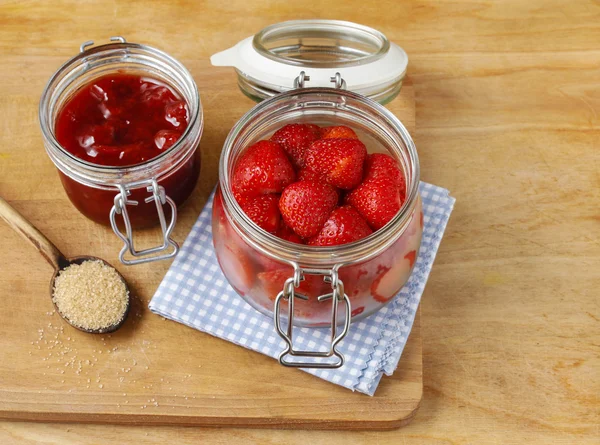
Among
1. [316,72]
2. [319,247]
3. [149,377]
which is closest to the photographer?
[319,247]

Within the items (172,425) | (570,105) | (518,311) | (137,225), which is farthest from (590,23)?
(172,425)

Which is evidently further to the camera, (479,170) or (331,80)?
(479,170)

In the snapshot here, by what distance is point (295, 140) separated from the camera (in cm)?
121

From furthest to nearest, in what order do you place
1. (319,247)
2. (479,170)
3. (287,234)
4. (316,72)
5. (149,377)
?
(479,170)
(316,72)
(149,377)
(287,234)
(319,247)

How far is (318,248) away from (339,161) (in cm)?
17

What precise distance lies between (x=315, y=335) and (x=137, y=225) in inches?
15.1

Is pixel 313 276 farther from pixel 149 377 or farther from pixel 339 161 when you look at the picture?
pixel 149 377

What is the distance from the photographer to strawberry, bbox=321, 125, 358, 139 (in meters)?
1.22

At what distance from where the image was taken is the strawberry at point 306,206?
3.59 feet

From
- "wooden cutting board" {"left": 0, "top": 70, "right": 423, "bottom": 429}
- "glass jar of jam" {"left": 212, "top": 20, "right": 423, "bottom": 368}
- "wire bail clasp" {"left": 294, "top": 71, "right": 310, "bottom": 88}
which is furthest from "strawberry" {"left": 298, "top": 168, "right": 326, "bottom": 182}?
"wooden cutting board" {"left": 0, "top": 70, "right": 423, "bottom": 429}

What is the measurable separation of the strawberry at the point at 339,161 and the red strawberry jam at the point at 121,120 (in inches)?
10.6

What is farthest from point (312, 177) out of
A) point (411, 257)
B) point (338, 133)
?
point (411, 257)

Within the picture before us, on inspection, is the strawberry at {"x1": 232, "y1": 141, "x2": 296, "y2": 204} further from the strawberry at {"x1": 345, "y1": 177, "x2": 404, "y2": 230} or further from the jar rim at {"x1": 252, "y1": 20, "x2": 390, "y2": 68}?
the jar rim at {"x1": 252, "y1": 20, "x2": 390, "y2": 68}

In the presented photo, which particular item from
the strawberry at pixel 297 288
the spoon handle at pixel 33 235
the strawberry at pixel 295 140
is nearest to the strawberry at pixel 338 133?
the strawberry at pixel 295 140
